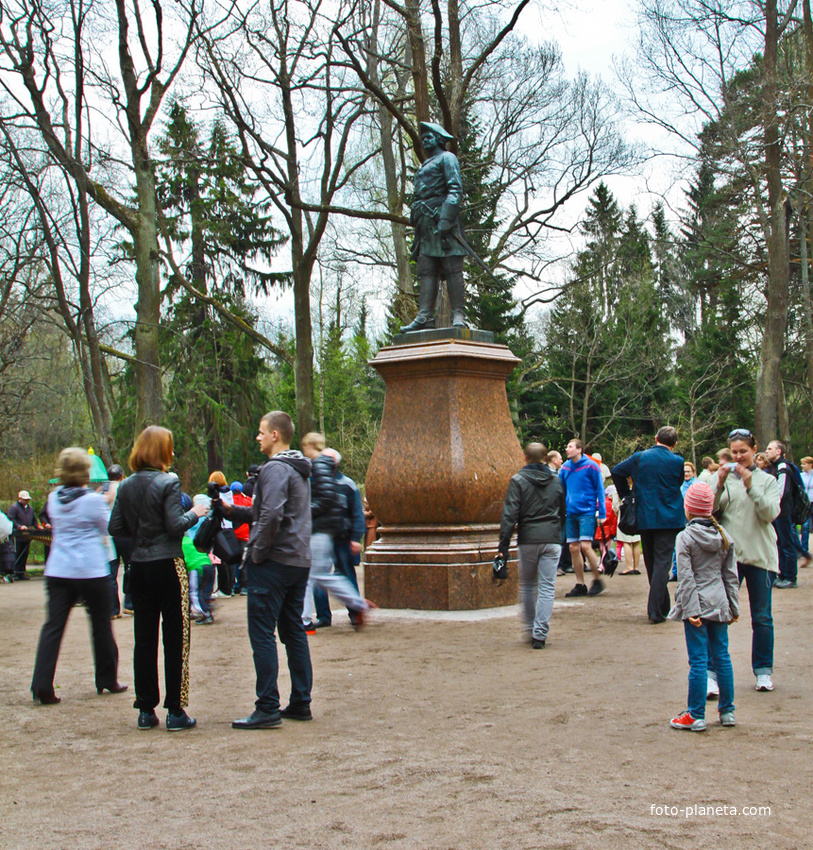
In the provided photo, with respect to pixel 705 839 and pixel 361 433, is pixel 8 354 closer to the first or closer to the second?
pixel 361 433

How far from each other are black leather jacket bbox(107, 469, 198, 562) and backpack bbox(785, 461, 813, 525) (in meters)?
8.34

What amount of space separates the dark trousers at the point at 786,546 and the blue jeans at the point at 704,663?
20.9 feet

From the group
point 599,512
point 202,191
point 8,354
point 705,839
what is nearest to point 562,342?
point 202,191

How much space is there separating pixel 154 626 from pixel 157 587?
241mm

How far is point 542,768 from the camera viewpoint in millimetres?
4855

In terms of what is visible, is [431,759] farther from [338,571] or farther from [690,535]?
[338,571]

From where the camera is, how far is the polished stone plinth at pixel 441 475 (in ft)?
34.3

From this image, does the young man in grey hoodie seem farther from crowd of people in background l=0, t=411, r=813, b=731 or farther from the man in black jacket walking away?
the man in black jacket walking away

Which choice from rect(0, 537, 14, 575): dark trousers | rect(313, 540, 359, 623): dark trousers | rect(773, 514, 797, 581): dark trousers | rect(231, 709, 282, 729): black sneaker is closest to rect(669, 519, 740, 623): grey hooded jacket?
rect(231, 709, 282, 729): black sneaker

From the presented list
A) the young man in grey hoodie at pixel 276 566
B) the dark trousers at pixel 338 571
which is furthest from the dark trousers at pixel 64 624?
the dark trousers at pixel 338 571

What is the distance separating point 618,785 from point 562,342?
3070cm

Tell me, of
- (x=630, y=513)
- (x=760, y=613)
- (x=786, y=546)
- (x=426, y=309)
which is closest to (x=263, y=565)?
(x=760, y=613)

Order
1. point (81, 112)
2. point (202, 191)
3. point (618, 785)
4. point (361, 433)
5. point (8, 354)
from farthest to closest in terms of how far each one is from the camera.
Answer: point (361, 433), point (202, 191), point (8, 354), point (81, 112), point (618, 785)

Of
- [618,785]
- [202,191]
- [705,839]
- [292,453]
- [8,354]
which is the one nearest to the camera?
[705,839]
